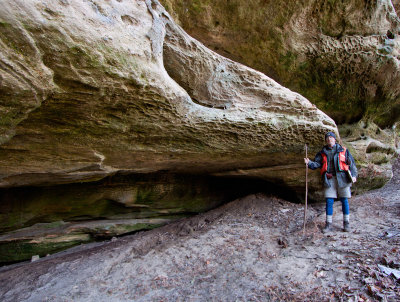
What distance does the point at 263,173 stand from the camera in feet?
19.9

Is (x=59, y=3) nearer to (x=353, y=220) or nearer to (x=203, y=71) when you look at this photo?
(x=203, y=71)

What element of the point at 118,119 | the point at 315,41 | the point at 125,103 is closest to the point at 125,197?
the point at 118,119

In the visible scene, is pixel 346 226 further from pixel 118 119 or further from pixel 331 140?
pixel 118 119

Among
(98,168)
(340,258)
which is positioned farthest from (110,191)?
A: (340,258)

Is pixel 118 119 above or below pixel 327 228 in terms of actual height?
above

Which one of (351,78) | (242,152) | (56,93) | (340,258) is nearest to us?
(56,93)

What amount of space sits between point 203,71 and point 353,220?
479 cm

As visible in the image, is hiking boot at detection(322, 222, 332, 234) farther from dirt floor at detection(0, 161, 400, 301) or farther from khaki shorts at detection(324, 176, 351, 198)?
khaki shorts at detection(324, 176, 351, 198)

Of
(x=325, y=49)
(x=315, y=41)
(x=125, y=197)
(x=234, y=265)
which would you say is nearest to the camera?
(x=234, y=265)

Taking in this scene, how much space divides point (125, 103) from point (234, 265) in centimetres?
312

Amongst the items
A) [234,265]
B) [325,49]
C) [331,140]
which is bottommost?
[234,265]

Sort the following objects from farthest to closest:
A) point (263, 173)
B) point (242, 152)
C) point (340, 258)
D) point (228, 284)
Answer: point (263, 173), point (242, 152), point (340, 258), point (228, 284)

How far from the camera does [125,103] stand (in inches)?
123

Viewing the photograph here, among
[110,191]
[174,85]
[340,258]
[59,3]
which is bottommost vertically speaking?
[340,258]
